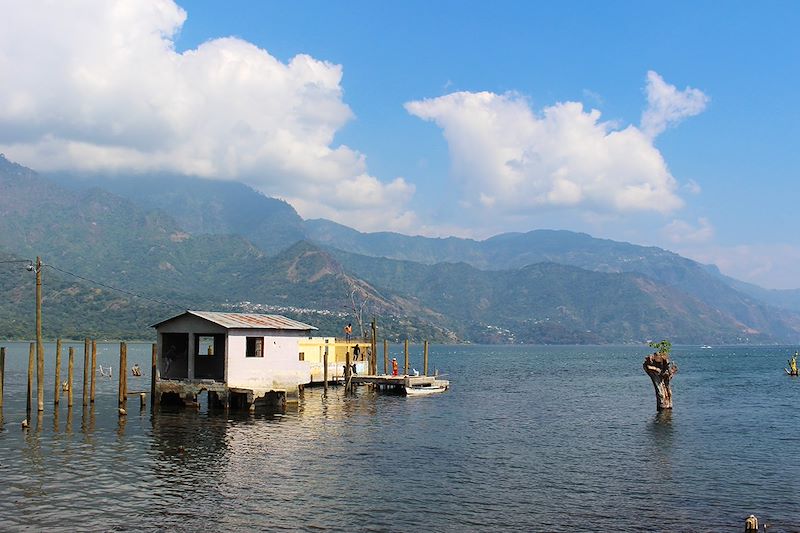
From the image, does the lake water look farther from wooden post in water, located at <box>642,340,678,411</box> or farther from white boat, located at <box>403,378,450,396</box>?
white boat, located at <box>403,378,450,396</box>

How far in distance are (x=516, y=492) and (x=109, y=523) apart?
1714 cm

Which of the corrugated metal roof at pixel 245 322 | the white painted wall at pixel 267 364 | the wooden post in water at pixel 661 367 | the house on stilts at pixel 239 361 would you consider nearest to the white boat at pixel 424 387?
the house on stilts at pixel 239 361

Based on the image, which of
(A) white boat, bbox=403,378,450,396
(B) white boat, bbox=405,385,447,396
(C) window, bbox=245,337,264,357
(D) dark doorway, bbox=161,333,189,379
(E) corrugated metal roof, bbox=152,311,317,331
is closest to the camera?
(E) corrugated metal roof, bbox=152,311,317,331

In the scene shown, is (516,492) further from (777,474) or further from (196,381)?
(196,381)

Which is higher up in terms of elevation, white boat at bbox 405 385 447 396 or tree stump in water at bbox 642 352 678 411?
tree stump in water at bbox 642 352 678 411

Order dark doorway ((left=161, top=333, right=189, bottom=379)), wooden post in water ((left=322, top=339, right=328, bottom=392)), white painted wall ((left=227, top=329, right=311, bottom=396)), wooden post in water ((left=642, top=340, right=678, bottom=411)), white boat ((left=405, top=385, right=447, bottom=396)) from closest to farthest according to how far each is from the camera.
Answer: white painted wall ((left=227, top=329, right=311, bottom=396))
wooden post in water ((left=642, top=340, right=678, bottom=411))
dark doorway ((left=161, top=333, right=189, bottom=379))
wooden post in water ((left=322, top=339, right=328, bottom=392))
white boat ((left=405, top=385, right=447, bottom=396))

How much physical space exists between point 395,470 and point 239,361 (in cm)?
2265

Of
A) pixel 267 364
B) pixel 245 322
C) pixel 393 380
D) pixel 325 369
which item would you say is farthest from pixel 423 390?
pixel 245 322

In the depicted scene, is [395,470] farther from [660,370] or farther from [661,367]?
[660,370]

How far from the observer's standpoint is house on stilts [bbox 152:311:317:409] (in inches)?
2186

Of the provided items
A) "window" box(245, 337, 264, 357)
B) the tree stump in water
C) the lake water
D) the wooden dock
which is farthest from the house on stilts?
the tree stump in water

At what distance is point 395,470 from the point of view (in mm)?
36875

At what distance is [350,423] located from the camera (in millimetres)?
53812

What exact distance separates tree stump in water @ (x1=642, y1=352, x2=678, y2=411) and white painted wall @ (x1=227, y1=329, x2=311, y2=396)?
28958 millimetres
